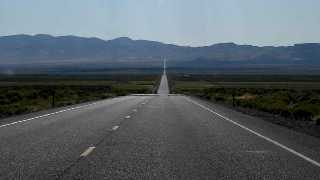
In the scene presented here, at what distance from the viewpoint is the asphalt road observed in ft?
36.1

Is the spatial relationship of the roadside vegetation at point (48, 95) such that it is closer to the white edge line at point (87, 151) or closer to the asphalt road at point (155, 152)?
the asphalt road at point (155, 152)

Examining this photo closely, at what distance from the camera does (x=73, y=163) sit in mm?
12211

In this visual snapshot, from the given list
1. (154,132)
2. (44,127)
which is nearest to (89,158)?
(154,132)

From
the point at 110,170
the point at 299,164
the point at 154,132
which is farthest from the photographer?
the point at 154,132

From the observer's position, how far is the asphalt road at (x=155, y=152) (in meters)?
11.0

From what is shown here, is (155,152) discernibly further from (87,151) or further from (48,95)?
(48,95)

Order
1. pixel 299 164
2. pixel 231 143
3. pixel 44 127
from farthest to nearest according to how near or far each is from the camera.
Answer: pixel 44 127 < pixel 231 143 < pixel 299 164

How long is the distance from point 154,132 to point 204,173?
351 inches

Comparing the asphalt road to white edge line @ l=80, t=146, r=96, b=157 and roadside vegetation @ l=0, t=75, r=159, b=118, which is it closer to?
white edge line @ l=80, t=146, r=96, b=157

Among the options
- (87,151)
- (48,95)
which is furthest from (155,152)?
(48,95)

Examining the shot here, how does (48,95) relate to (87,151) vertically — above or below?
below

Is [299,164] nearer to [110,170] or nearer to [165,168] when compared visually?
[165,168]

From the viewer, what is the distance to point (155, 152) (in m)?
14.2

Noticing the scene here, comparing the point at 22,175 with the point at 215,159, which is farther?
the point at 215,159
